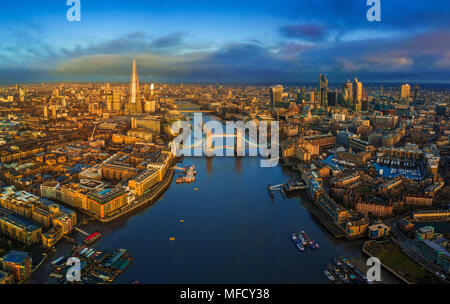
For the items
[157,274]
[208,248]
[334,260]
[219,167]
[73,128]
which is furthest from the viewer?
[73,128]

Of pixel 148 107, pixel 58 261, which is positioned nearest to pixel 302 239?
pixel 58 261

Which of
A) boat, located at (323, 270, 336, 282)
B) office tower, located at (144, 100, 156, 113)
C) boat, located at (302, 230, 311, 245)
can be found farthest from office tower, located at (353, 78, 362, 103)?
boat, located at (323, 270, 336, 282)

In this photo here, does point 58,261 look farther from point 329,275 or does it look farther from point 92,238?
point 329,275

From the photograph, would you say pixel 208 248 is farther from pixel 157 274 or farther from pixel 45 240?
pixel 45 240

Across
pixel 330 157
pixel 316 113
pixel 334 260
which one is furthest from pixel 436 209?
pixel 316 113

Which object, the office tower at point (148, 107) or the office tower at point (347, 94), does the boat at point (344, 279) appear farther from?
the office tower at point (347, 94)

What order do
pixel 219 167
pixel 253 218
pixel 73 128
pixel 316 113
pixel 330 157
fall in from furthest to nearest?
pixel 316 113 → pixel 73 128 → pixel 330 157 → pixel 219 167 → pixel 253 218

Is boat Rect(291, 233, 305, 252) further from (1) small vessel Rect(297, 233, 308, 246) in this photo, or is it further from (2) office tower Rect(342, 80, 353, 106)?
(2) office tower Rect(342, 80, 353, 106)
